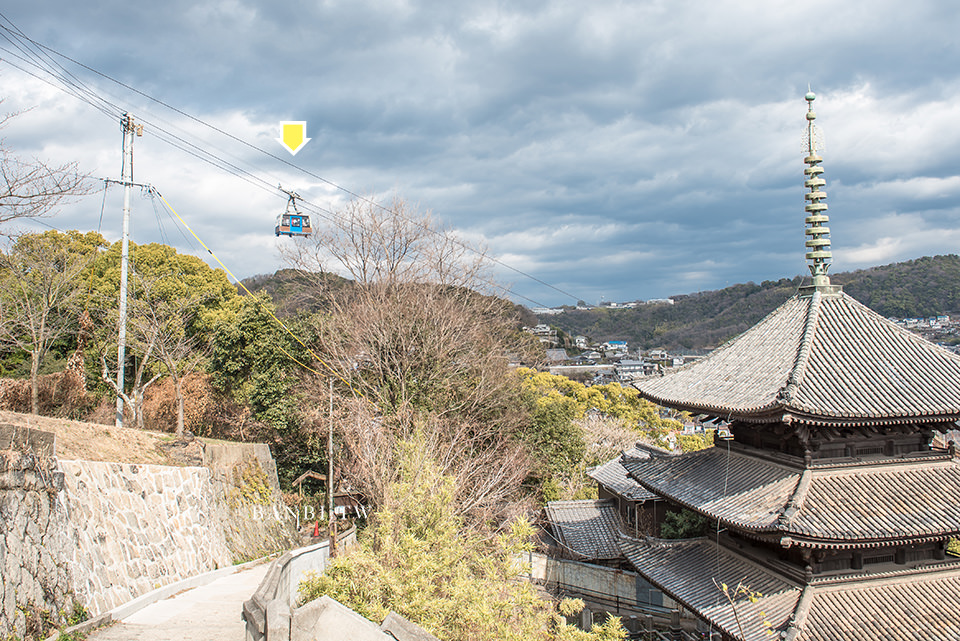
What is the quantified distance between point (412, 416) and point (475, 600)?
13.4 metres

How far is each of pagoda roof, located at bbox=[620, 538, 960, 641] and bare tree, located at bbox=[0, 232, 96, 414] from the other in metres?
18.9

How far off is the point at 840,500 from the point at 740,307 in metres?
99.6

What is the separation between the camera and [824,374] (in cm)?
1088

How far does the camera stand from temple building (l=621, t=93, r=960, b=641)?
31.7 ft

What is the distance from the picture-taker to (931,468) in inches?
430

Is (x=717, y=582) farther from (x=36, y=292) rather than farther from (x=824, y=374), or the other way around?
(x=36, y=292)

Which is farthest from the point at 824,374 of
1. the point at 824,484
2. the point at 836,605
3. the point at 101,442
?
the point at 101,442

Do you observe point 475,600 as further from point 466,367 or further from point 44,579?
point 466,367

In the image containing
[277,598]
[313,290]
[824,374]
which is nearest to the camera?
[277,598]

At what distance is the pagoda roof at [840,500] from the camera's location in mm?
9547

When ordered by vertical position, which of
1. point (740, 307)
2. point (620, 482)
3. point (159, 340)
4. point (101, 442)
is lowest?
point (620, 482)

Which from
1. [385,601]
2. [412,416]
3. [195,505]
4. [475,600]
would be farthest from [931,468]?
[195,505]

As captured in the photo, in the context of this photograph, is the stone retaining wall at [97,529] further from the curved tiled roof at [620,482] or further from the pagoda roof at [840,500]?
the curved tiled roof at [620,482]

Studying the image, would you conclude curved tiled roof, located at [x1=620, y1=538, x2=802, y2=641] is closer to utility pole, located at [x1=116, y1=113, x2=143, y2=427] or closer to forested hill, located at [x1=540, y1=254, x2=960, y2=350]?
utility pole, located at [x1=116, y1=113, x2=143, y2=427]
